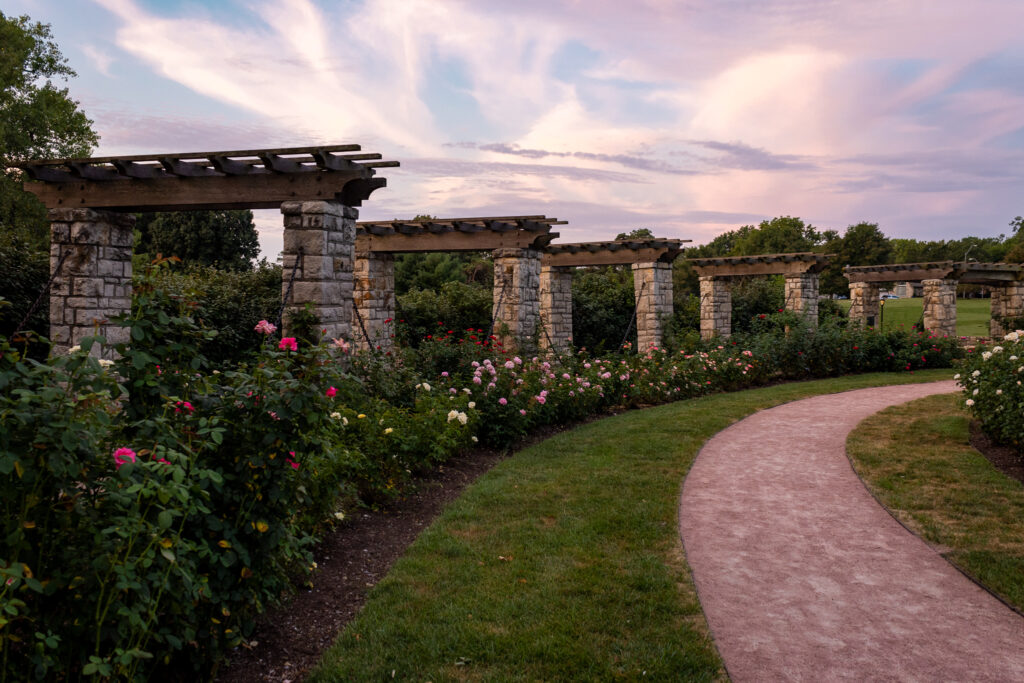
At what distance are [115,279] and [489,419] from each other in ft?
17.8

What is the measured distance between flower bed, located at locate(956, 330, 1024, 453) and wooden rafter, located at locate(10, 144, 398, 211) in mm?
7813

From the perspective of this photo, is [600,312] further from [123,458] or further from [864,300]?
[123,458]

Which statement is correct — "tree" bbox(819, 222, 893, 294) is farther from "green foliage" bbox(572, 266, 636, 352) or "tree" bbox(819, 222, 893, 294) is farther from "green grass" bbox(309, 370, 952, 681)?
"green grass" bbox(309, 370, 952, 681)

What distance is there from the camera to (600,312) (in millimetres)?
21031

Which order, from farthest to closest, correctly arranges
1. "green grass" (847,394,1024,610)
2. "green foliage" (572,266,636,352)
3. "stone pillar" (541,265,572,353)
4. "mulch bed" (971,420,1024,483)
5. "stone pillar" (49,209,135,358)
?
"green foliage" (572,266,636,352)
"stone pillar" (541,265,572,353)
"stone pillar" (49,209,135,358)
"mulch bed" (971,420,1024,483)
"green grass" (847,394,1024,610)

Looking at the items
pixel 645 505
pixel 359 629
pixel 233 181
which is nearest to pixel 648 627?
pixel 359 629

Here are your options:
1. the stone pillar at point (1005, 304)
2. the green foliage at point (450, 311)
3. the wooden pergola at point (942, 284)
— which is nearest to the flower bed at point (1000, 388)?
the green foliage at point (450, 311)

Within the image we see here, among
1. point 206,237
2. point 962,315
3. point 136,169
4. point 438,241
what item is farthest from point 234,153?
point 962,315

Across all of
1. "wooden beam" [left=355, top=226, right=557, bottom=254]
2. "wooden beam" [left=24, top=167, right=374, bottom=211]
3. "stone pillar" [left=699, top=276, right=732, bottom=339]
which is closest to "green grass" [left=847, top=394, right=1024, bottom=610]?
"wooden beam" [left=24, top=167, right=374, bottom=211]

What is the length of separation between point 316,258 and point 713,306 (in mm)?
14395

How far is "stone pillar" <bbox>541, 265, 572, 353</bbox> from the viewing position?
17.4 m

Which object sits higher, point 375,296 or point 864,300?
point 864,300

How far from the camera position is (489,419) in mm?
9258

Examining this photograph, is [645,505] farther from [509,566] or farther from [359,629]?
[359,629]
